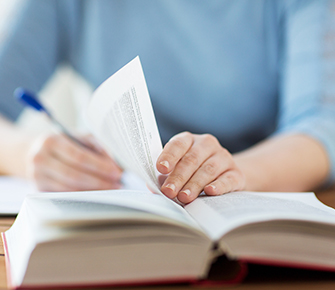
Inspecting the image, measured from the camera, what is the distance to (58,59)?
1.27 m

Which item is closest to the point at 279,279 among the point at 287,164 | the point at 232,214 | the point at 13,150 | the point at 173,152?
the point at 232,214

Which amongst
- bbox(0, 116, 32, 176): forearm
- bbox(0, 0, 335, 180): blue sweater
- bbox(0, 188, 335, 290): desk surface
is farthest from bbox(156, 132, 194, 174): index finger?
bbox(0, 0, 335, 180): blue sweater

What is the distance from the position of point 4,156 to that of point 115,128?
54 cm

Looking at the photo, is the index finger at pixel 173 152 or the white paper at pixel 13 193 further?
the white paper at pixel 13 193

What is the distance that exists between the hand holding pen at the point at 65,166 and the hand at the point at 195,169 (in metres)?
0.27

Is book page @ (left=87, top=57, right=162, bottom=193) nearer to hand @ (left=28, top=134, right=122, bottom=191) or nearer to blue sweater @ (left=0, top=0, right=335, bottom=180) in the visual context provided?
hand @ (left=28, top=134, right=122, bottom=191)

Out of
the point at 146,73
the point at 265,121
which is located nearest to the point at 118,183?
the point at 146,73

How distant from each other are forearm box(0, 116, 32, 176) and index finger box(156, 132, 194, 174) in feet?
1.67

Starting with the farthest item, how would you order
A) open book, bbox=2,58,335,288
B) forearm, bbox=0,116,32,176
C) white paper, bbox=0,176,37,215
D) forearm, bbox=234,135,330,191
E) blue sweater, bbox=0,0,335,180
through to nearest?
blue sweater, bbox=0,0,335,180, forearm, bbox=0,116,32,176, forearm, bbox=234,135,330,191, white paper, bbox=0,176,37,215, open book, bbox=2,58,335,288

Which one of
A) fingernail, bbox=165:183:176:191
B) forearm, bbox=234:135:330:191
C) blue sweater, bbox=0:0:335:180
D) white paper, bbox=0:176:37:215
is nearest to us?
fingernail, bbox=165:183:176:191

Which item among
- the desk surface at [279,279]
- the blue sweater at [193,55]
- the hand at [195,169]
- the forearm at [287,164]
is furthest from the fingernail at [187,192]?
the blue sweater at [193,55]

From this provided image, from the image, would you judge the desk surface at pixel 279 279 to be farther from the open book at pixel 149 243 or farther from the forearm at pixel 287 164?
the forearm at pixel 287 164

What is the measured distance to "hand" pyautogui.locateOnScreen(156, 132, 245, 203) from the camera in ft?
1.31

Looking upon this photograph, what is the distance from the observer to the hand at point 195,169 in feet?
1.31
